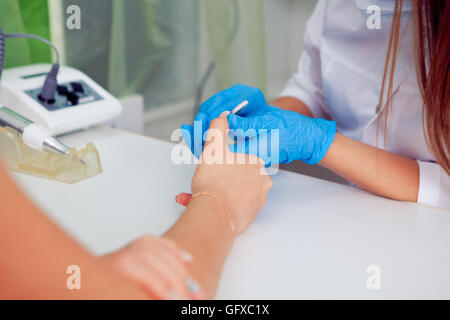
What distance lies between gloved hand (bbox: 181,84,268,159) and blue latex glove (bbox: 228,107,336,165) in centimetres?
6

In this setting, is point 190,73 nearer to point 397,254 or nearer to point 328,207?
point 328,207

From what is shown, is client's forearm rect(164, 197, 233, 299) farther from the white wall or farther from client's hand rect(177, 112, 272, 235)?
the white wall

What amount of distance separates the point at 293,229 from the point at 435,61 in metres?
0.32

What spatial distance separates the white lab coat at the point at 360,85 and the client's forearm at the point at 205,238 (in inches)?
13.6

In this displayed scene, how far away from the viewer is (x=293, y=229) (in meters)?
0.57

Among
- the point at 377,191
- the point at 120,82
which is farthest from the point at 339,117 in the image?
the point at 120,82

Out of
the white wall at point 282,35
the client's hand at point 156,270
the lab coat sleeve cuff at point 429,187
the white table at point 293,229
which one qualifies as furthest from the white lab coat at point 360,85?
the white wall at point 282,35

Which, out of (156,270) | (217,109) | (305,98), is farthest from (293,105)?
(156,270)

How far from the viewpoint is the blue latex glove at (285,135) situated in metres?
0.66

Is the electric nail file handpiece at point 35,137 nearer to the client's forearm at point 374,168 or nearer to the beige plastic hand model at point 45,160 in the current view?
the beige plastic hand model at point 45,160

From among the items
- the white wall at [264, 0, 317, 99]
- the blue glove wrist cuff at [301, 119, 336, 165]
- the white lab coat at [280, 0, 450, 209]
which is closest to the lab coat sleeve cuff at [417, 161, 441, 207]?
the white lab coat at [280, 0, 450, 209]

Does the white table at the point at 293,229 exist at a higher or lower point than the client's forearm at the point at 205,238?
lower

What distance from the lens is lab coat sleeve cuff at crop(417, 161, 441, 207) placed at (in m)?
0.68

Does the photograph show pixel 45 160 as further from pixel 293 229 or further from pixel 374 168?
pixel 374 168
